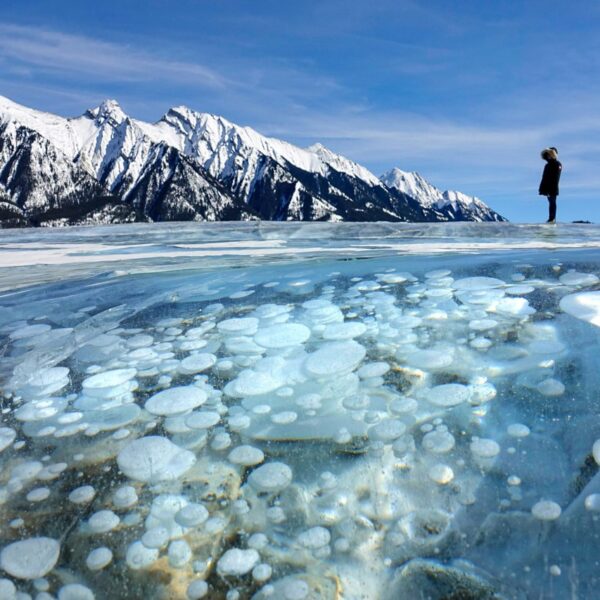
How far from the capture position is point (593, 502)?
1.25 metres

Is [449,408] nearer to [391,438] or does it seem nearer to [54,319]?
[391,438]

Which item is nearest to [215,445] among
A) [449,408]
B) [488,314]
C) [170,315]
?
[449,408]

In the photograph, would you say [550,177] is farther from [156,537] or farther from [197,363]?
[156,537]

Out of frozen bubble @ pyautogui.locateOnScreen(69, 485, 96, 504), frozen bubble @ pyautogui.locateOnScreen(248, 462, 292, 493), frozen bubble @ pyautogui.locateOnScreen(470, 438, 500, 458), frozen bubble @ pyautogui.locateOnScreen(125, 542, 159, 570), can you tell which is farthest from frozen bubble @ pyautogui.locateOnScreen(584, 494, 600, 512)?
frozen bubble @ pyautogui.locateOnScreen(69, 485, 96, 504)

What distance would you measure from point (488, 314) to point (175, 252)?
159 inches

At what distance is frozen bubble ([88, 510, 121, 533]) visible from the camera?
1.27m

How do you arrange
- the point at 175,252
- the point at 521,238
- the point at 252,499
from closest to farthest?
the point at 252,499, the point at 175,252, the point at 521,238

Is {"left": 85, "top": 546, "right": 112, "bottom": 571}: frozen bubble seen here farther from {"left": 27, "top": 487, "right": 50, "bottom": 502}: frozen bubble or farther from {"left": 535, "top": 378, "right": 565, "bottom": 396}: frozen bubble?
{"left": 535, "top": 378, "right": 565, "bottom": 396}: frozen bubble

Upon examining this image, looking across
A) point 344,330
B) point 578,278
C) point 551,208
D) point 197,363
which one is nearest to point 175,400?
point 197,363

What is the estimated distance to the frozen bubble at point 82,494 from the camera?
53.4 inches

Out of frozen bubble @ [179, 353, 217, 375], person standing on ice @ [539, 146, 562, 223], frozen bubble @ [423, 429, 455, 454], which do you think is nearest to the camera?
frozen bubble @ [423, 429, 455, 454]

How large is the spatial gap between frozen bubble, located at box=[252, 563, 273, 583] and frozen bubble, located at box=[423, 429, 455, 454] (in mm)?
580

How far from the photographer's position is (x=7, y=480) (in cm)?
143

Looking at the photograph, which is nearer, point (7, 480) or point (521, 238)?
point (7, 480)
